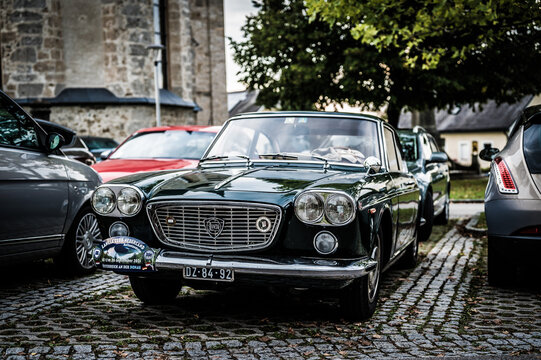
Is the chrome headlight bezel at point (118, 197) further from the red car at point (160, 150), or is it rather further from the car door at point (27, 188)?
the red car at point (160, 150)

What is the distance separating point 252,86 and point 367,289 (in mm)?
23568

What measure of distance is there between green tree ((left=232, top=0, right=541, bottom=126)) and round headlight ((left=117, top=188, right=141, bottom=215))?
1921cm

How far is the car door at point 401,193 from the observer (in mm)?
6359

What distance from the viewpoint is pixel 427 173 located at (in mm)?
10742

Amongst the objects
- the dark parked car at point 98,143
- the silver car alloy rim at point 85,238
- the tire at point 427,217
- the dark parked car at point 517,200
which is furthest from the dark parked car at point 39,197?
the dark parked car at point 98,143

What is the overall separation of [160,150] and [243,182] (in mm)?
5573

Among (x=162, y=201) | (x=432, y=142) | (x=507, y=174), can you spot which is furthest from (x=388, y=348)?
(x=432, y=142)

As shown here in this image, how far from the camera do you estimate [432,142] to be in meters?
13.4

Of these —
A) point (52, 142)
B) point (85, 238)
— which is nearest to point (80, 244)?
point (85, 238)

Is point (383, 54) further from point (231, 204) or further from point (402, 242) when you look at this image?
point (231, 204)

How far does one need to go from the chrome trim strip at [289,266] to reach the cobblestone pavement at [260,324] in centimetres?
46

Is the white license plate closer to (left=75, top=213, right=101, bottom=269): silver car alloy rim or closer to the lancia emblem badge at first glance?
the lancia emblem badge

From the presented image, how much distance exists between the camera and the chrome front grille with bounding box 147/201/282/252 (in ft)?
16.0

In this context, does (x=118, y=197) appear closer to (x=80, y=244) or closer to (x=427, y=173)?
(x=80, y=244)
